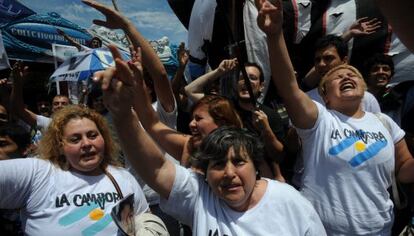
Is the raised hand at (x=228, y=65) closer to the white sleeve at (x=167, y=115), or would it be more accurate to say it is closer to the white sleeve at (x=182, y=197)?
the white sleeve at (x=167, y=115)

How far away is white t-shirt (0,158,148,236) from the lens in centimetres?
200

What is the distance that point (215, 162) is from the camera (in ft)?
5.70

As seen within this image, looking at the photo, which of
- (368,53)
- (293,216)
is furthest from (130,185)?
(368,53)

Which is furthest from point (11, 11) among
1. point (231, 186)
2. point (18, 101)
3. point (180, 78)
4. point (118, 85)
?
point (231, 186)

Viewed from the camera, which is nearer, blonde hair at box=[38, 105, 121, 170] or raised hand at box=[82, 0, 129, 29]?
blonde hair at box=[38, 105, 121, 170]

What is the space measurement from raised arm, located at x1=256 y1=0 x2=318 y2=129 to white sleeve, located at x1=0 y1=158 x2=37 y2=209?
1.23 m

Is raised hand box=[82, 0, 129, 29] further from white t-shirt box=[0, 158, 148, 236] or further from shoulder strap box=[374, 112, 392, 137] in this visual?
shoulder strap box=[374, 112, 392, 137]

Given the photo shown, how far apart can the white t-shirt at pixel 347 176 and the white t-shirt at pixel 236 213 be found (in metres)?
0.49

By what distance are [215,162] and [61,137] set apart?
0.92m

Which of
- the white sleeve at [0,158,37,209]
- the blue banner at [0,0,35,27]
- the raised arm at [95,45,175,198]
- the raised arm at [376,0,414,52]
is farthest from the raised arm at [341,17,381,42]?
the blue banner at [0,0,35,27]

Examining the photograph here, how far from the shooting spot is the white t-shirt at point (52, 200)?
200 centimetres

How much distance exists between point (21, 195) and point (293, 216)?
4.06 ft

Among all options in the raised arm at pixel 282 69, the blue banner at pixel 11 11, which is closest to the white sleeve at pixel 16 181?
the raised arm at pixel 282 69

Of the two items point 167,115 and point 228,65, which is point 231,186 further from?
point 228,65
